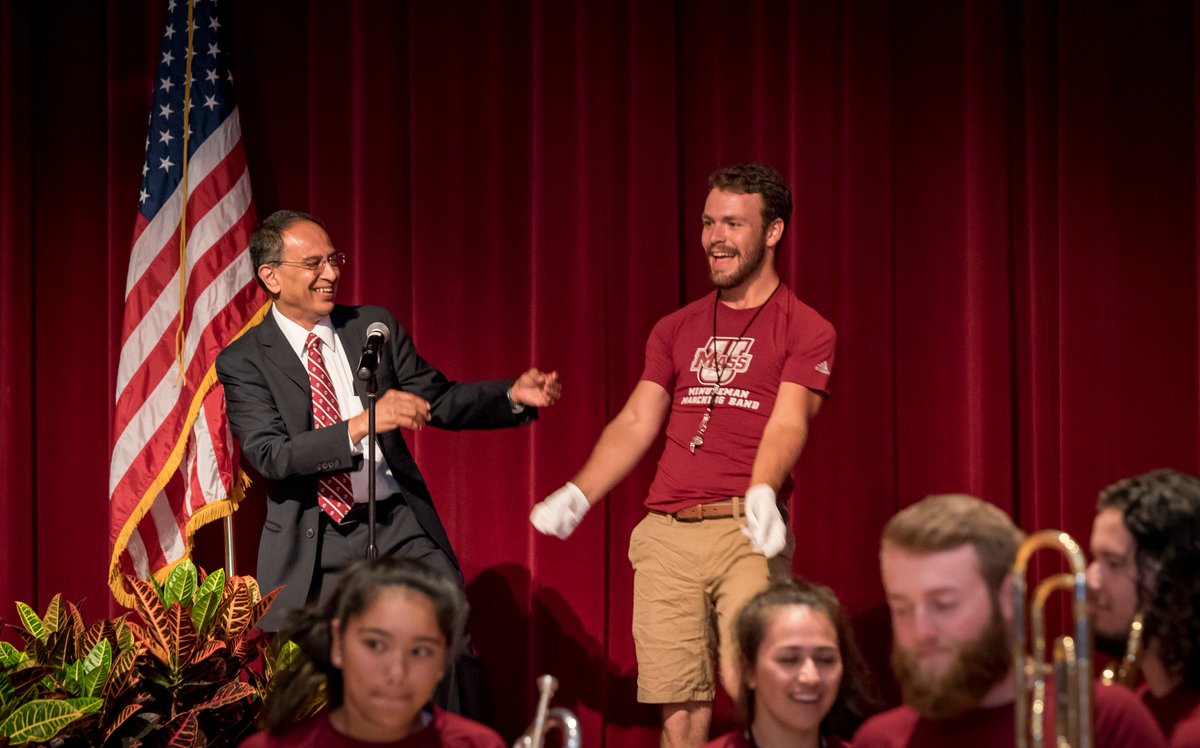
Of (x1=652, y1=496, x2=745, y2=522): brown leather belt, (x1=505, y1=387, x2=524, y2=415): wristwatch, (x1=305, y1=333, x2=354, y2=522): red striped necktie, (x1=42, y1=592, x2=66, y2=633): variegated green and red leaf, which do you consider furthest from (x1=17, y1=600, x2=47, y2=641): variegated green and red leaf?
(x1=652, y1=496, x2=745, y2=522): brown leather belt

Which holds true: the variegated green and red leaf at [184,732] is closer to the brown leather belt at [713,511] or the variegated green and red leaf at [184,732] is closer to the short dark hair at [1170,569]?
the brown leather belt at [713,511]

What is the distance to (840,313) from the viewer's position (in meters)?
4.79

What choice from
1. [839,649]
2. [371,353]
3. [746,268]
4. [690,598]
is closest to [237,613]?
[371,353]

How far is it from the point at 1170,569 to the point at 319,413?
2594 millimetres

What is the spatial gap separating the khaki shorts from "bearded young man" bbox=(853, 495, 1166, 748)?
1.55 meters

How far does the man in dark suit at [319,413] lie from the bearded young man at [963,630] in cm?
193

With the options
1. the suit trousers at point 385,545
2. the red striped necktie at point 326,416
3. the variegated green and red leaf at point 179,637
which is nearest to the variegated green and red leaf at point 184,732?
the variegated green and red leaf at point 179,637

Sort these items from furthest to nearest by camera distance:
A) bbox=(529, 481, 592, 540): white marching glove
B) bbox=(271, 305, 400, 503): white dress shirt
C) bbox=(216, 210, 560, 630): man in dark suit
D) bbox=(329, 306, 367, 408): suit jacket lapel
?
bbox=(329, 306, 367, 408): suit jacket lapel
bbox=(271, 305, 400, 503): white dress shirt
bbox=(216, 210, 560, 630): man in dark suit
bbox=(529, 481, 592, 540): white marching glove

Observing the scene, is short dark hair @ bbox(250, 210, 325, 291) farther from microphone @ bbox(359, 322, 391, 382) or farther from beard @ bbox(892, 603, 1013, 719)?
beard @ bbox(892, 603, 1013, 719)

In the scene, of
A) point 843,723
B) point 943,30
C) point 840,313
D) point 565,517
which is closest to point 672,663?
point 565,517

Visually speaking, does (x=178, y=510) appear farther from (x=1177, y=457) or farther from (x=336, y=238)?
(x=1177, y=457)

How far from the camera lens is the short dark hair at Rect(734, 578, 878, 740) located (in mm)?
2695

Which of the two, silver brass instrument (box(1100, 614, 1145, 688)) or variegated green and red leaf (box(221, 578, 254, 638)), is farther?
variegated green and red leaf (box(221, 578, 254, 638))

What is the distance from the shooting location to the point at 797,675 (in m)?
2.60
